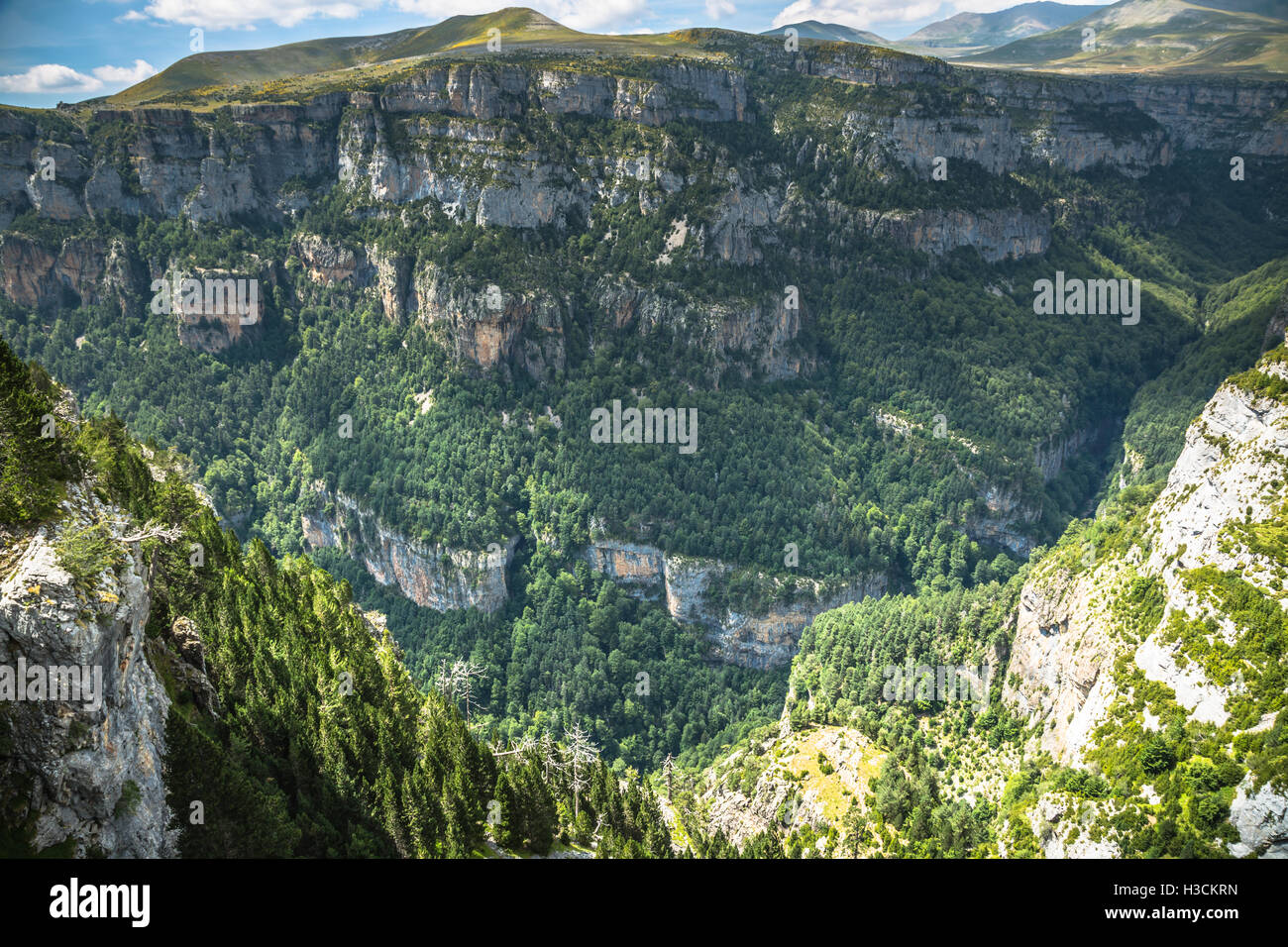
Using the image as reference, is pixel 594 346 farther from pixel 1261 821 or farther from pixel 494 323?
pixel 1261 821

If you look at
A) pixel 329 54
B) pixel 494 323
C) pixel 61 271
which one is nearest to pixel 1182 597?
pixel 494 323

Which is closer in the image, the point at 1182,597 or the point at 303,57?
the point at 1182,597

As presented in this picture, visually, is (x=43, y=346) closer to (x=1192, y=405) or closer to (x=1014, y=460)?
(x=1014, y=460)

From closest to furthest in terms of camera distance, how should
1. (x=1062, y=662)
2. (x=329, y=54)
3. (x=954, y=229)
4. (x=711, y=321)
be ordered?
1. (x=1062, y=662)
2. (x=711, y=321)
3. (x=954, y=229)
4. (x=329, y=54)

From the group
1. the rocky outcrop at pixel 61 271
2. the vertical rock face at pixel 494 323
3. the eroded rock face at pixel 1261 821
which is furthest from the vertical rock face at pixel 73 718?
the rocky outcrop at pixel 61 271

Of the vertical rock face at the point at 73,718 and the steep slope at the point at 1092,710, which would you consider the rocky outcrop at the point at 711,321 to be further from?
the vertical rock face at the point at 73,718

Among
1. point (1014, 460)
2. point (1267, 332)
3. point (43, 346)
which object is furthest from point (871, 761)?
point (43, 346)

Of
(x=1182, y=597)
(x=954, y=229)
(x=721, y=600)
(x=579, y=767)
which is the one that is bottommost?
(x=721, y=600)

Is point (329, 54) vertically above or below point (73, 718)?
above
